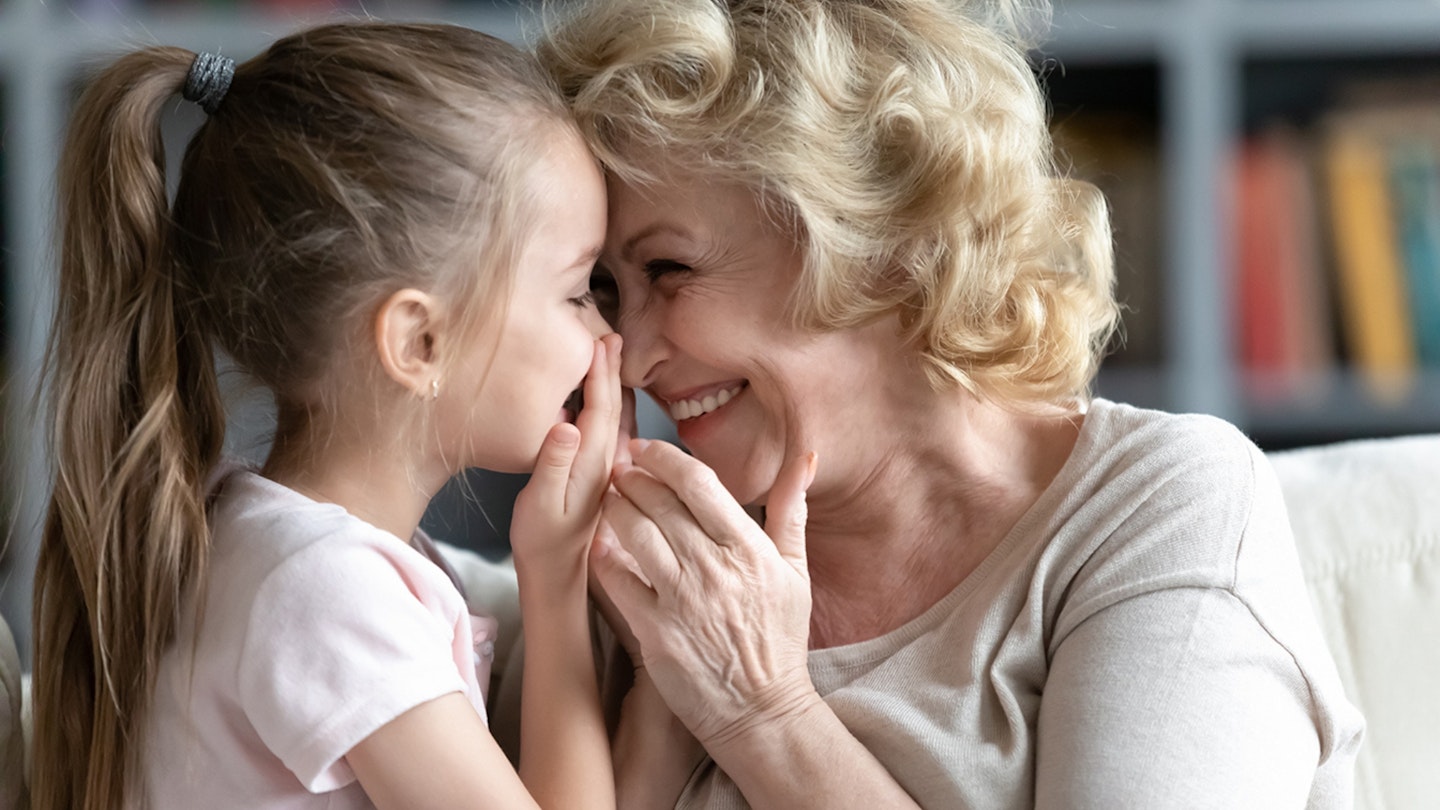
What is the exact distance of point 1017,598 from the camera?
1192mm

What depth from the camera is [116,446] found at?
1.09 m

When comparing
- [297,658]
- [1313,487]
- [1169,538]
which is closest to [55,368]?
[297,658]

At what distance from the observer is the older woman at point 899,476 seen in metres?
1.10

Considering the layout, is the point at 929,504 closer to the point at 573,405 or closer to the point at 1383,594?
the point at 573,405

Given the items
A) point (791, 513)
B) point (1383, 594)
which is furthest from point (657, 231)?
point (1383, 594)

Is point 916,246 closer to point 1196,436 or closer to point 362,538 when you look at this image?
point 1196,436

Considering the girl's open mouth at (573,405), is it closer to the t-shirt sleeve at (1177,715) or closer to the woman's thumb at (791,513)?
the woman's thumb at (791,513)

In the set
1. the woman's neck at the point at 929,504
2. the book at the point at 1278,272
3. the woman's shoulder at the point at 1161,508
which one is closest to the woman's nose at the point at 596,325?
the woman's neck at the point at 929,504

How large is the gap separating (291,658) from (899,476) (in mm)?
599

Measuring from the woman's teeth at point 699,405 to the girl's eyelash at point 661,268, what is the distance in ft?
0.40

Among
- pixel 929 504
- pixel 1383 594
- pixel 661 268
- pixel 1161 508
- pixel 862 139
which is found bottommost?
pixel 1383 594

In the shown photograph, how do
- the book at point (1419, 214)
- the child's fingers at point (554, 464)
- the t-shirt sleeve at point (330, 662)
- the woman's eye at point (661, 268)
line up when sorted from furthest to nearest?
the book at point (1419, 214), the woman's eye at point (661, 268), the child's fingers at point (554, 464), the t-shirt sleeve at point (330, 662)

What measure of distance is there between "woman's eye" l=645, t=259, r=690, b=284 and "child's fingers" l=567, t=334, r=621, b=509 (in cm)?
9

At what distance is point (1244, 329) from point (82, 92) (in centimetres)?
209
